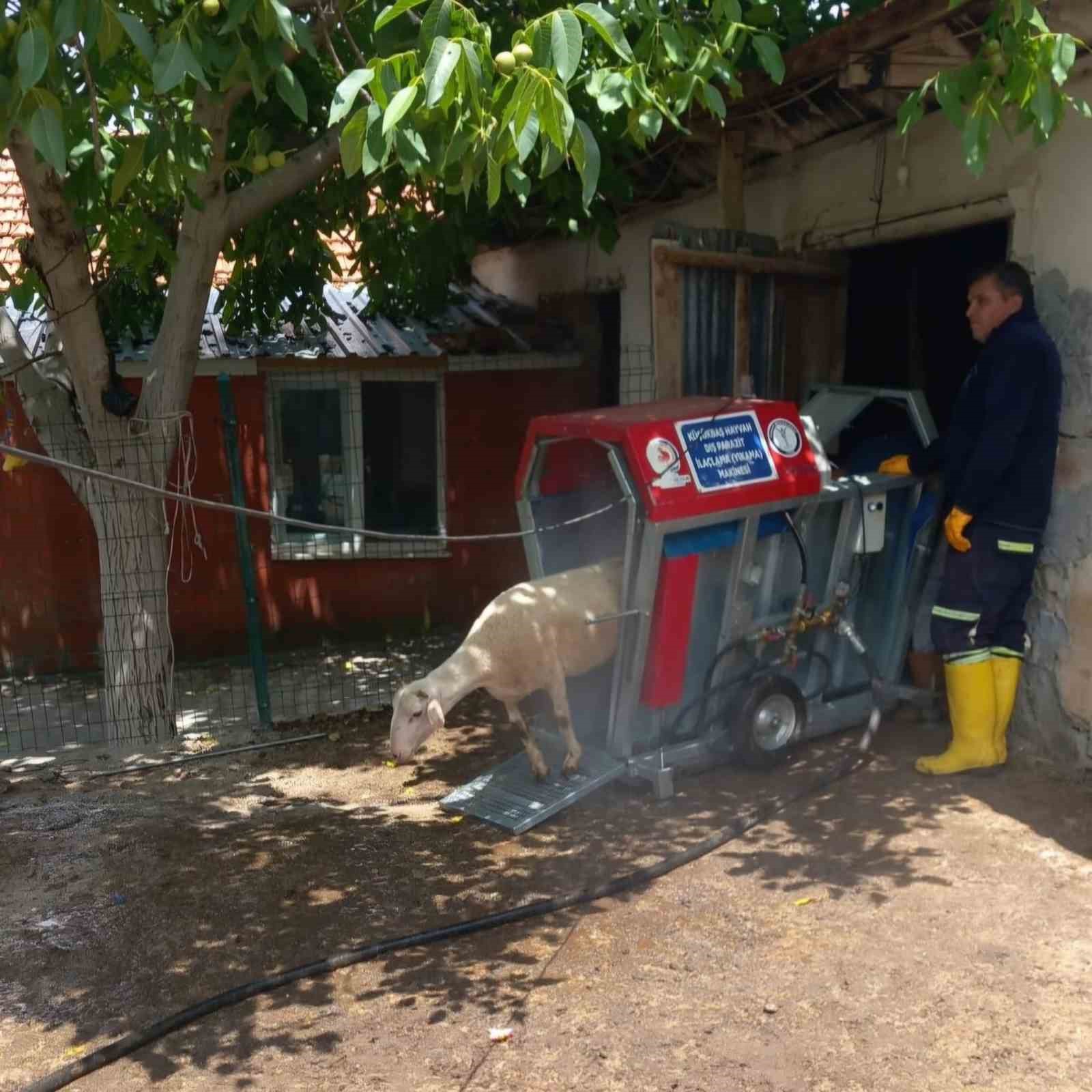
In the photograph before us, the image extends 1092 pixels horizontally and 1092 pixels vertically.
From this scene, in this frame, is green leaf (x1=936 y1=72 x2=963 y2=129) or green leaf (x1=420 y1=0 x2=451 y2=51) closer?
green leaf (x1=420 y1=0 x2=451 y2=51)

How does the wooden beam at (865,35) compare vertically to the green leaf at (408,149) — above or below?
above

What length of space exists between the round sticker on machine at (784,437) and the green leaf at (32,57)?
344 cm

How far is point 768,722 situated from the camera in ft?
18.5

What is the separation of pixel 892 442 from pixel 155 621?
431cm

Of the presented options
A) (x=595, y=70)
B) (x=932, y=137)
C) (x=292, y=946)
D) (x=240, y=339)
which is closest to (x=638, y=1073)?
(x=292, y=946)

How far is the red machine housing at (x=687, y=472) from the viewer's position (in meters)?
5.14

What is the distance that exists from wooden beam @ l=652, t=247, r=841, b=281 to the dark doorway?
0.55m

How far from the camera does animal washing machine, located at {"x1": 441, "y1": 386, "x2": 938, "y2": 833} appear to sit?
17.2ft

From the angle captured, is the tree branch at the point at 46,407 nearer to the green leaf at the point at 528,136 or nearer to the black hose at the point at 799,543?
the black hose at the point at 799,543

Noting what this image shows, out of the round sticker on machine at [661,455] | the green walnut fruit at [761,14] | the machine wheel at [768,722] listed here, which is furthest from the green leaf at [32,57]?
the machine wheel at [768,722]

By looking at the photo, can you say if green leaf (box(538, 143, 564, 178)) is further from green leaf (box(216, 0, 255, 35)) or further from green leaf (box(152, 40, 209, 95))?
green leaf (box(216, 0, 255, 35))

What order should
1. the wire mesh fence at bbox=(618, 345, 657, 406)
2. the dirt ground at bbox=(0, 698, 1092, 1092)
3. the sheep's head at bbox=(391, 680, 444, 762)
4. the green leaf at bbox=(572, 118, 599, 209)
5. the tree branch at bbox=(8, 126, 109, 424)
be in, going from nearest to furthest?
the green leaf at bbox=(572, 118, 599, 209) < the dirt ground at bbox=(0, 698, 1092, 1092) < the sheep's head at bbox=(391, 680, 444, 762) < the tree branch at bbox=(8, 126, 109, 424) < the wire mesh fence at bbox=(618, 345, 657, 406)

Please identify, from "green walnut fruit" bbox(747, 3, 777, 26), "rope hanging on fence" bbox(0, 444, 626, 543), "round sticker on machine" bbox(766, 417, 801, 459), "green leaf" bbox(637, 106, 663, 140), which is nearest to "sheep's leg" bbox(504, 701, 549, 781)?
"rope hanging on fence" bbox(0, 444, 626, 543)

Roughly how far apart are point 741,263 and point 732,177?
0.97 m
